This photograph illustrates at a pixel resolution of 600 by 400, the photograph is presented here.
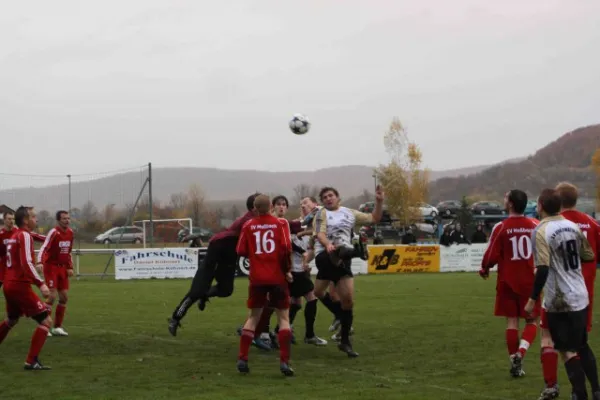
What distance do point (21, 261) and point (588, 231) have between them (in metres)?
6.65

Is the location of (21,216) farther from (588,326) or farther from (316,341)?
(588,326)

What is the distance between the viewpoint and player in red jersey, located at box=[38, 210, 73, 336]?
552 inches

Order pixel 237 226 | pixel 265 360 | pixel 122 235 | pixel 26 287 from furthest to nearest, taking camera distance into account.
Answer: pixel 122 235
pixel 237 226
pixel 265 360
pixel 26 287

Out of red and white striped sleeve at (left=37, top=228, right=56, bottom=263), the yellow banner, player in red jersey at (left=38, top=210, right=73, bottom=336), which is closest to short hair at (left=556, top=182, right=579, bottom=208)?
player in red jersey at (left=38, top=210, right=73, bottom=336)

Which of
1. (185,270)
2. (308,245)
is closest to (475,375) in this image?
(308,245)

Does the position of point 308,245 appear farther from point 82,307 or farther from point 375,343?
point 82,307

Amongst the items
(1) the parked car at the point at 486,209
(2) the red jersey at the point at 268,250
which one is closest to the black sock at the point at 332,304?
(2) the red jersey at the point at 268,250

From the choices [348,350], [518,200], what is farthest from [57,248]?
[518,200]

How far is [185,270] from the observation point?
101 ft

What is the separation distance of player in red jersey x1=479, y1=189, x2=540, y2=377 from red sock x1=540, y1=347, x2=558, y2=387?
1360 mm

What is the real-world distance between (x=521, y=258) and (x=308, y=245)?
12.2 ft

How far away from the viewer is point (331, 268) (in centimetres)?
1112

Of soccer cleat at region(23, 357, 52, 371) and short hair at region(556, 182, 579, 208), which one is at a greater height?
short hair at region(556, 182, 579, 208)

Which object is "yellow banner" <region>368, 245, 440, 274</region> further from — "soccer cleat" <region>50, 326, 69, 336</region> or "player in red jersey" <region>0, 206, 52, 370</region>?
"player in red jersey" <region>0, 206, 52, 370</region>
